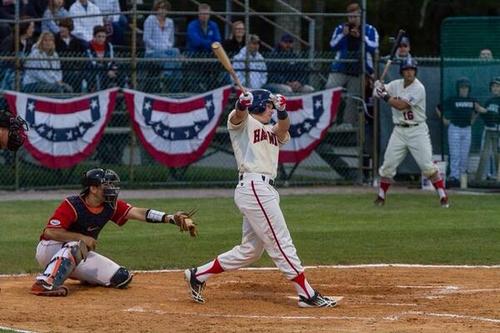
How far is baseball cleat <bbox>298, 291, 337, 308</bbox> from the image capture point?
9305 millimetres

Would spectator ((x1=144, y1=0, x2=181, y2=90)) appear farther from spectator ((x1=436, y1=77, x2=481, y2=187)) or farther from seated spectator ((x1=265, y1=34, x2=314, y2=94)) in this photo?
spectator ((x1=436, y1=77, x2=481, y2=187))

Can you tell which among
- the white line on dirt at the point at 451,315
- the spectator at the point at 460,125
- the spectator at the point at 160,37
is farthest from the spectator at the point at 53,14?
the white line on dirt at the point at 451,315

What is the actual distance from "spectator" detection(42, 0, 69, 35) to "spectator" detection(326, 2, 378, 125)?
14.9ft

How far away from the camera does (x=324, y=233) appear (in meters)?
14.0

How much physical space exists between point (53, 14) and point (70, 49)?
78 cm

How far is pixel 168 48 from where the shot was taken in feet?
64.0

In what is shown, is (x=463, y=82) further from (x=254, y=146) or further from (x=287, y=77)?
(x=254, y=146)

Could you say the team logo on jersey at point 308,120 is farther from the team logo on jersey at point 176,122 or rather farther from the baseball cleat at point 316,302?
the baseball cleat at point 316,302

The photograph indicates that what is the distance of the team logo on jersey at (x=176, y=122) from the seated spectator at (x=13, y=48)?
1.71 metres

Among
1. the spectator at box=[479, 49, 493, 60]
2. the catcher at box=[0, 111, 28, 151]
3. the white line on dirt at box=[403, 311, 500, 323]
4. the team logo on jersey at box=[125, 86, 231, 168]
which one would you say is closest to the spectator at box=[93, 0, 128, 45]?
the team logo on jersey at box=[125, 86, 231, 168]

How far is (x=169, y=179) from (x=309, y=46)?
12.9 ft

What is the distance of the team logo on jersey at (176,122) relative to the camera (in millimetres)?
18641

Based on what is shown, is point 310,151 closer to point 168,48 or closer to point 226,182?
point 226,182

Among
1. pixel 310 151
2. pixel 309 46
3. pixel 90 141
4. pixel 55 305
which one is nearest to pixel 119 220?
pixel 55 305
